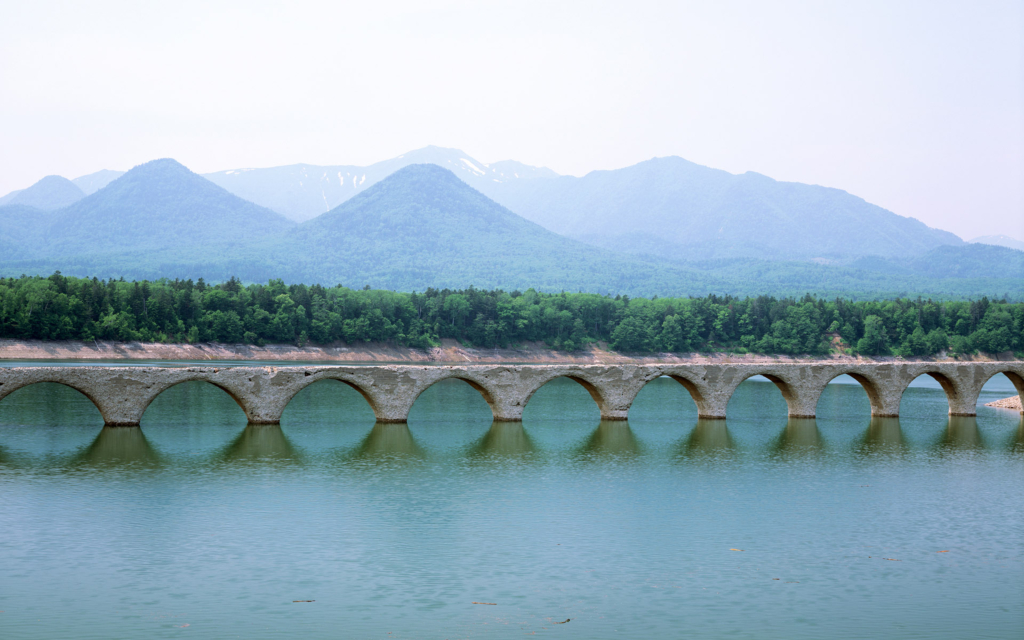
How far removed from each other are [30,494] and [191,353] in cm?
5724

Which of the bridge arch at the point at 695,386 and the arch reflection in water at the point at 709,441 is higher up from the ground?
the bridge arch at the point at 695,386

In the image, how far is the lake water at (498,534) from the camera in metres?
15.1

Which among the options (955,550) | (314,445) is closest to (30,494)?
(314,445)

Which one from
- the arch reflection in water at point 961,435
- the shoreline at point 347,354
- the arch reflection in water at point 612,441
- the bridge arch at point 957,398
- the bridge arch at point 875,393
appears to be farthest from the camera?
the shoreline at point 347,354

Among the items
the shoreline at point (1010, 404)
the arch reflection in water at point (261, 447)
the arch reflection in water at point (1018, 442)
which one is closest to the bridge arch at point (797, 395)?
the arch reflection in water at point (1018, 442)

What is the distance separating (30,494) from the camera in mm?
22625

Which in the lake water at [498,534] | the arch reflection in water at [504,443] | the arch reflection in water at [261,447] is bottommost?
the lake water at [498,534]

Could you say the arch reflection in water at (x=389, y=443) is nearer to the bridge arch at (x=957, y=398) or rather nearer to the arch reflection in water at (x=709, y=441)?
the arch reflection in water at (x=709, y=441)

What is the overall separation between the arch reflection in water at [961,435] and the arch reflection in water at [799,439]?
4715 millimetres

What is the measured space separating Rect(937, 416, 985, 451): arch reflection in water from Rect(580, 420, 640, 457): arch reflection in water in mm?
11914

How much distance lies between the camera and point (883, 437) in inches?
1494

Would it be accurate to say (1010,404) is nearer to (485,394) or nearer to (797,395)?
(797,395)

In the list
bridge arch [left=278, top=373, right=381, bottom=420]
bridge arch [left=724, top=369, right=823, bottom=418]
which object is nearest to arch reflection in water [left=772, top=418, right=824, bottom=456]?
bridge arch [left=724, top=369, right=823, bottom=418]

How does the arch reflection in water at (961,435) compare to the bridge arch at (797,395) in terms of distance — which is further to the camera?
the bridge arch at (797,395)
